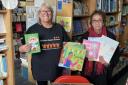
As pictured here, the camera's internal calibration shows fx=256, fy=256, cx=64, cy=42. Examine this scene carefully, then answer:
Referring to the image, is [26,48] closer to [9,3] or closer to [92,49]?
[9,3]

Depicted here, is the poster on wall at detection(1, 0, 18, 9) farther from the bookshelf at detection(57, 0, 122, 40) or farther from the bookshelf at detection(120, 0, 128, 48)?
the bookshelf at detection(120, 0, 128, 48)

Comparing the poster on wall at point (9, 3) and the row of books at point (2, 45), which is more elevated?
the poster on wall at point (9, 3)

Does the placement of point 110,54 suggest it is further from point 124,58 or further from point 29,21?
point 124,58

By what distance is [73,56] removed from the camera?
115 inches

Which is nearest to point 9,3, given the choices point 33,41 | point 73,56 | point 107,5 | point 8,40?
point 8,40

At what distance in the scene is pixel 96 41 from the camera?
2918 millimetres

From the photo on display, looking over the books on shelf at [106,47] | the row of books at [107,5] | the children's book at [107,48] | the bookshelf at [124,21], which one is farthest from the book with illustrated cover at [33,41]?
the bookshelf at [124,21]

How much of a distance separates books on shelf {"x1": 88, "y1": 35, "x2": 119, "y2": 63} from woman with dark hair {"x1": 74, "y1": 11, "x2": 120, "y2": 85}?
51 mm

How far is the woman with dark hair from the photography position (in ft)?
9.61

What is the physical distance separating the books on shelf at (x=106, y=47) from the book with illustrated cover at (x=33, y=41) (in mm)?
607

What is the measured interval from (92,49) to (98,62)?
230 mm

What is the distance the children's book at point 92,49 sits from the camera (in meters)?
2.90

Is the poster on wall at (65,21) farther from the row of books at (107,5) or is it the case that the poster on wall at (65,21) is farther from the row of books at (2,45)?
the row of books at (107,5)

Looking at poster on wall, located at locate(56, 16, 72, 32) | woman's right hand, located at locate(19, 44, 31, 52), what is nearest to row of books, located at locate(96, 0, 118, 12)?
poster on wall, located at locate(56, 16, 72, 32)
